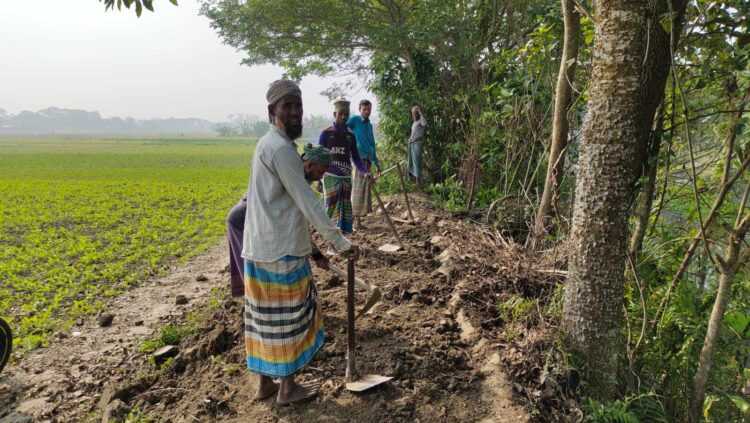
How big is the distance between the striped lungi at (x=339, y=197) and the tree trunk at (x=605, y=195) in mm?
3139

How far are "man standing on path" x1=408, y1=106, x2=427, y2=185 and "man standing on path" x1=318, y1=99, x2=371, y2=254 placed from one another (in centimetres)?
441

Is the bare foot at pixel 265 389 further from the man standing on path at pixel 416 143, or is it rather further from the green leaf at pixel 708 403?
the man standing on path at pixel 416 143

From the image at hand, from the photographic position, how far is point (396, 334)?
11.2 ft

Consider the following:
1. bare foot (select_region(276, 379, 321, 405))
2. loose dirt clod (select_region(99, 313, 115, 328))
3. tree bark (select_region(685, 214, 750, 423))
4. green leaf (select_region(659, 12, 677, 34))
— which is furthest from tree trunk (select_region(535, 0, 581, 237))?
loose dirt clod (select_region(99, 313, 115, 328))

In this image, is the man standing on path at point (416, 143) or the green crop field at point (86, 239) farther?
the man standing on path at point (416, 143)

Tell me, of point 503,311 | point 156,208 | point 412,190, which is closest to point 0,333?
point 503,311

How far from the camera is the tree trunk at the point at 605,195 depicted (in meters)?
2.35

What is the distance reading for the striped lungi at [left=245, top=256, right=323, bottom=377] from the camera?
252cm

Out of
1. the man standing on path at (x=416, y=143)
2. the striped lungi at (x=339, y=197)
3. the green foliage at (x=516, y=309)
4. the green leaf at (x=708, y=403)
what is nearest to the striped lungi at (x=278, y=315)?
the green foliage at (x=516, y=309)

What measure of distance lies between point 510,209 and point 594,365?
11.6ft

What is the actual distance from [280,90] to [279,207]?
641 mm

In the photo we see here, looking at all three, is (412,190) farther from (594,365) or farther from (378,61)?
(594,365)

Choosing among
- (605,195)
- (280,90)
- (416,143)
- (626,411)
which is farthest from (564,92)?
(416,143)

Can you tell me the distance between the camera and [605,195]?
2.53 metres
